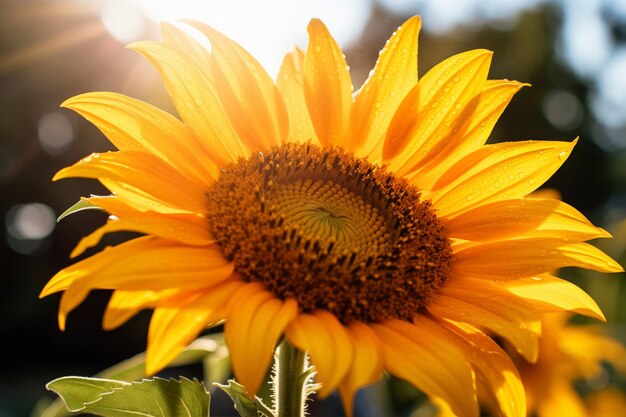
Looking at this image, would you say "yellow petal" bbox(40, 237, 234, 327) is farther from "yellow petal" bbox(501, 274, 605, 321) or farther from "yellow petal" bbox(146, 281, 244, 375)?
"yellow petal" bbox(501, 274, 605, 321)

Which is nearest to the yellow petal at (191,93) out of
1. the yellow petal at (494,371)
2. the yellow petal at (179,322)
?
the yellow petal at (179,322)

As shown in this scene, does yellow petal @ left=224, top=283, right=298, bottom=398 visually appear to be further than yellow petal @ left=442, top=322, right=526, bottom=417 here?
No

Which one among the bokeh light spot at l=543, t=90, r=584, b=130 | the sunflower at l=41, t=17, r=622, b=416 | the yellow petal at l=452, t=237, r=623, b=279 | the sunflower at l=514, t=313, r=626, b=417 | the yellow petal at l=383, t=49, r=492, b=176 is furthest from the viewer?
the bokeh light spot at l=543, t=90, r=584, b=130

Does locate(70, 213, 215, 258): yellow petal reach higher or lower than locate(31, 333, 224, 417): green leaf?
higher

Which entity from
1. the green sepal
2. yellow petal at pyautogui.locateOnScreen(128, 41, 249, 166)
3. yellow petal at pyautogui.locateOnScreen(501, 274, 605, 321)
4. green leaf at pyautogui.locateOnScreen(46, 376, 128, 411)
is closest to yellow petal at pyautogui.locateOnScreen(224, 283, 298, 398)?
the green sepal

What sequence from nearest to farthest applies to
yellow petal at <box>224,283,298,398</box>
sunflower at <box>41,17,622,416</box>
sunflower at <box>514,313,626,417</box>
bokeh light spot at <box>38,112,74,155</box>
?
1. yellow petal at <box>224,283,298,398</box>
2. sunflower at <box>41,17,622,416</box>
3. sunflower at <box>514,313,626,417</box>
4. bokeh light spot at <box>38,112,74,155</box>

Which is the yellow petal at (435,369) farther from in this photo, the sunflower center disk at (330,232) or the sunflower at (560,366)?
the sunflower at (560,366)

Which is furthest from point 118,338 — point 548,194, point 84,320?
point 548,194
